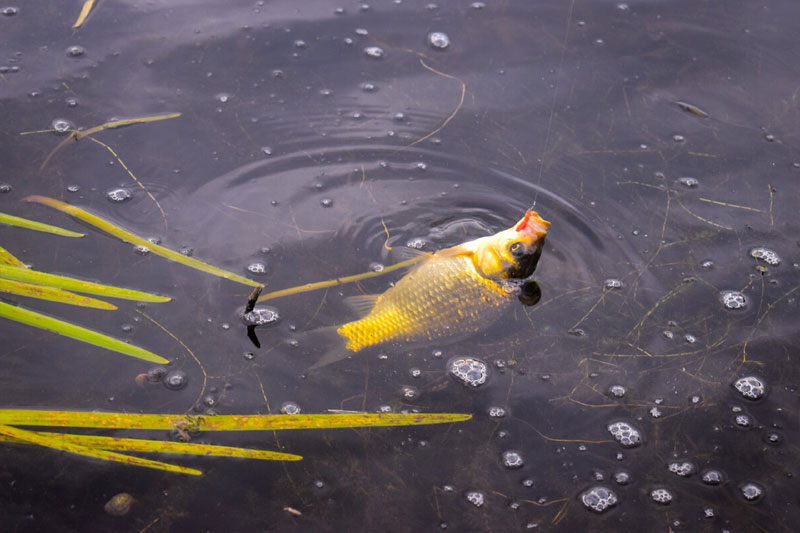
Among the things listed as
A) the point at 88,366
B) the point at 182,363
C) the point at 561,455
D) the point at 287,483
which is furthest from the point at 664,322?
the point at 88,366

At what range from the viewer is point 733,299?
133 inches

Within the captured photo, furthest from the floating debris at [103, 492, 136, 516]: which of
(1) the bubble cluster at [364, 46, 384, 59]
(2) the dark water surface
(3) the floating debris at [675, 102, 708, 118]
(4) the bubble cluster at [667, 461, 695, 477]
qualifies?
(3) the floating debris at [675, 102, 708, 118]

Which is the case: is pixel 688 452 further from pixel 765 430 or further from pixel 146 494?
pixel 146 494

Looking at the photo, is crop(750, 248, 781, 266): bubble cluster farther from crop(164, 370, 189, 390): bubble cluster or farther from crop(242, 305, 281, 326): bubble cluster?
crop(164, 370, 189, 390): bubble cluster

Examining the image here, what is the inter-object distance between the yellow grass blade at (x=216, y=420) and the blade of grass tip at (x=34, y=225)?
32.3 inches

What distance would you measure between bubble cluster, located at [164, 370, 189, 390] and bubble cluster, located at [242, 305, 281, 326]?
0.36 metres

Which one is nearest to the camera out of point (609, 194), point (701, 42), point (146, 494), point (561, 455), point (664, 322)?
point (146, 494)

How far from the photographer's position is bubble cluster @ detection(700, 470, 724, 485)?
280cm

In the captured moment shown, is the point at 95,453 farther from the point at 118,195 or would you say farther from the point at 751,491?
the point at 751,491

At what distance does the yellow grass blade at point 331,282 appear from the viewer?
3211mm

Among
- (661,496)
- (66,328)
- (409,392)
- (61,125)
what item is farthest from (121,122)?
(661,496)

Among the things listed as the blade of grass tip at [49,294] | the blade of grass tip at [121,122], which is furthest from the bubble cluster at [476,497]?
the blade of grass tip at [121,122]

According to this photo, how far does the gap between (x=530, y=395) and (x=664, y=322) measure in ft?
2.58

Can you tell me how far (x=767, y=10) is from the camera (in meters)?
4.74
